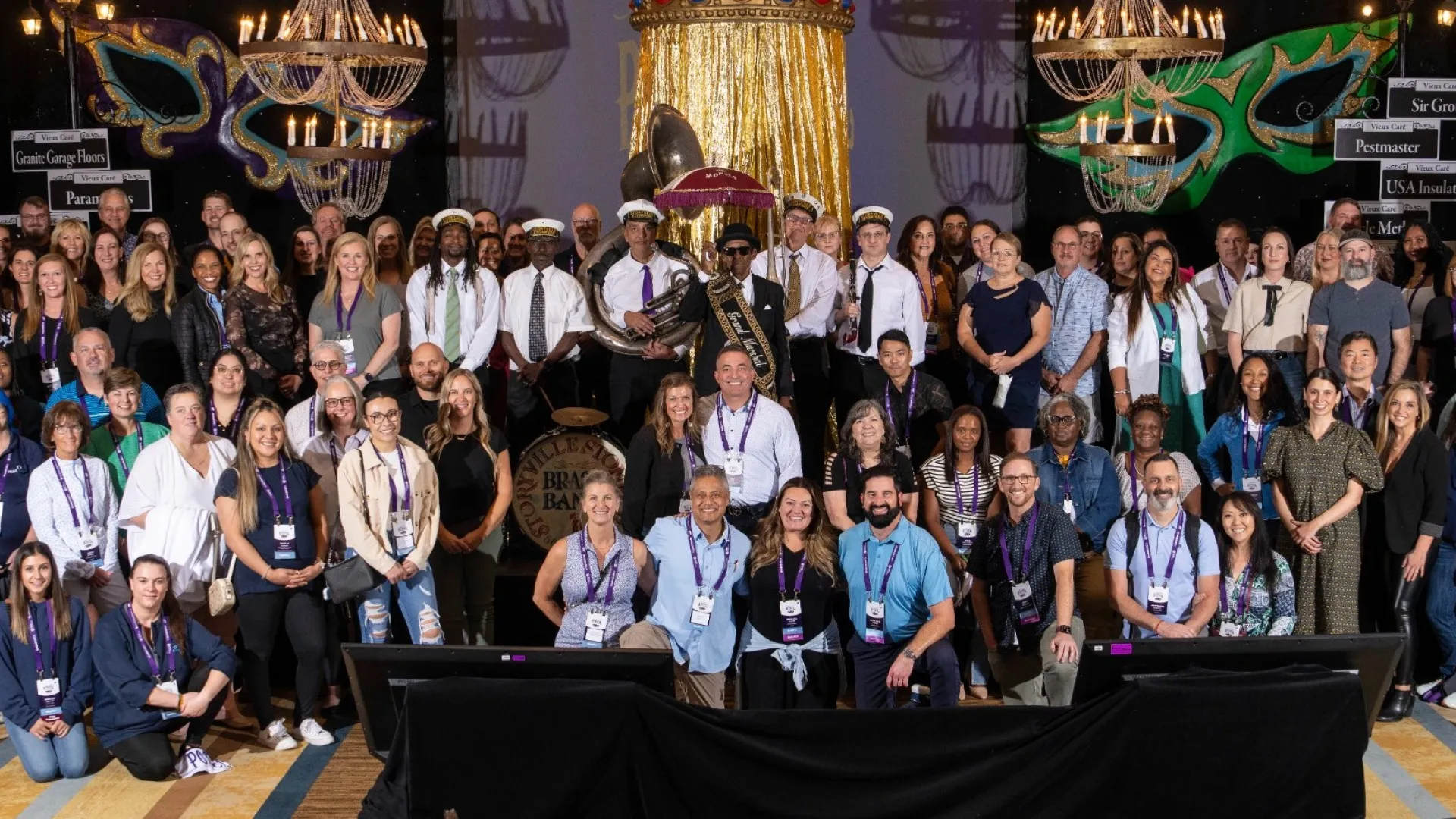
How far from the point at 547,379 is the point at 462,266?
674 mm

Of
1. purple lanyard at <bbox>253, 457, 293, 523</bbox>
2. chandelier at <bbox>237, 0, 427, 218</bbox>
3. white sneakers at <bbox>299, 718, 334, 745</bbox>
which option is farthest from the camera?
chandelier at <bbox>237, 0, 427, 218</bbox>

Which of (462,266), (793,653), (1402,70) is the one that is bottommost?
(793,653)

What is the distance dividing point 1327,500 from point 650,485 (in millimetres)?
2683

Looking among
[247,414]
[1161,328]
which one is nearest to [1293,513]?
[1161,328]

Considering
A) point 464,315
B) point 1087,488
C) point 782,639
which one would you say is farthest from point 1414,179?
point 782,639

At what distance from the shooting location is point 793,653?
20.5 feet

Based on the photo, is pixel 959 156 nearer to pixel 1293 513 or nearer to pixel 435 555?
pixel 1293 513

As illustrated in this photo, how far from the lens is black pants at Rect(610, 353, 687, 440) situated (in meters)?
8.14

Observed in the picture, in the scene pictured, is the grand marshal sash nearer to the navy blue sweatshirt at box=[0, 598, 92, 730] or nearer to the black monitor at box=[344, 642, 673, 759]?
the black monitor at box=[344, 642, 673, 759]

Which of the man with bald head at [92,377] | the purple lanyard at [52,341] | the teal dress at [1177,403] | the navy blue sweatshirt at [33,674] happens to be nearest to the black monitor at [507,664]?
the navy blue sweatshirt at [33,674]

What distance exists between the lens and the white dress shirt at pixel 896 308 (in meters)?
8.07

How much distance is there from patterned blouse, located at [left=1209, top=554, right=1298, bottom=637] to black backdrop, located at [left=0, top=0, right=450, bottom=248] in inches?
228

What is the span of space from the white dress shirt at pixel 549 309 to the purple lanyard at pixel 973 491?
2.03m

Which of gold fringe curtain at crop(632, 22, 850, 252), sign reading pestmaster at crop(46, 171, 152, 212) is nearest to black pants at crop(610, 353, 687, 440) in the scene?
gold fringe curtain at crop(632, 22, 850, 252)
